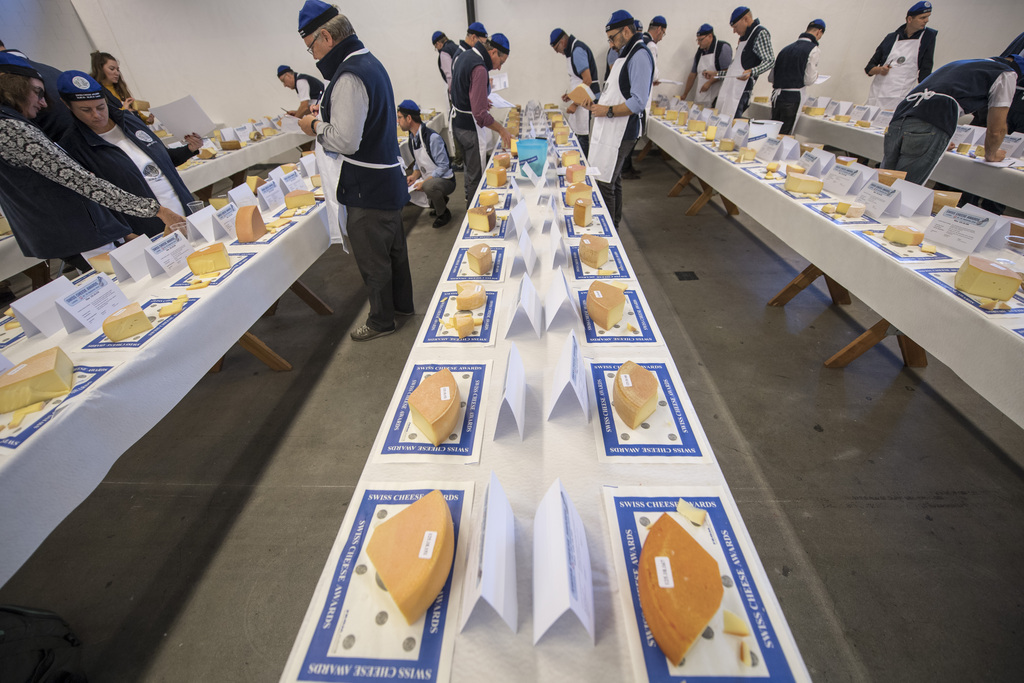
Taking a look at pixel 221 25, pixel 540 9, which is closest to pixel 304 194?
pixel 540 9

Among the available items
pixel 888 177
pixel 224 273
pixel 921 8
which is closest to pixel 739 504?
pixel 888 177

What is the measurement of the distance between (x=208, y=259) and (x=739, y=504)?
2245 millimetres

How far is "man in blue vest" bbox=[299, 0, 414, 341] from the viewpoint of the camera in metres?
1.58

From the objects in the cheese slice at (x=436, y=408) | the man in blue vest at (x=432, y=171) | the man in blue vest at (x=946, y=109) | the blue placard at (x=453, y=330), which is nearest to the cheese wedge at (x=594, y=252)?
the blue placard at (x=453, y=330)

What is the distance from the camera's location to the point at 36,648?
1.01 meters

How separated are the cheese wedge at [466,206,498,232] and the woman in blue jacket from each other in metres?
1.57

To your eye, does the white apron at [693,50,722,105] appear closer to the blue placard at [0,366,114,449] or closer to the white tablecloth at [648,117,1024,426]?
the white tablecloth at [648,117,1024,426]

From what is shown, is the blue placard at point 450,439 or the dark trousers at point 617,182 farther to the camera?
the dark trousers at point 617,182

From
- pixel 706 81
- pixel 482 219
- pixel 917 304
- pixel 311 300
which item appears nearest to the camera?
pixel 917 304

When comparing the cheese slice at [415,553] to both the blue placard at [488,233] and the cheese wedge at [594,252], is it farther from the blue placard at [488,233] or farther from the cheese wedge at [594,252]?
the blue placard at [488,233]

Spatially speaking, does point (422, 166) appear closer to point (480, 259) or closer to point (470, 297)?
point (480, 259)

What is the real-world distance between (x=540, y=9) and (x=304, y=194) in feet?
17.4

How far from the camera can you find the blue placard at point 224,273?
5.14 feet

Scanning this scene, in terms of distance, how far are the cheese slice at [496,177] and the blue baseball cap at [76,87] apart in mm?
1755
